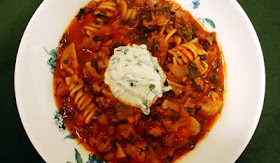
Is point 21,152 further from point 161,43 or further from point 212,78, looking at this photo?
point 212,78

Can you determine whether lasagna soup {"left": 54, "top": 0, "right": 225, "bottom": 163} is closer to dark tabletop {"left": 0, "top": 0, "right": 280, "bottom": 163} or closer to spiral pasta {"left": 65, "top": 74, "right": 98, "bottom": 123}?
spiral pasta {"left": 65, "top": 74, "right": 98, "bottom": 123}

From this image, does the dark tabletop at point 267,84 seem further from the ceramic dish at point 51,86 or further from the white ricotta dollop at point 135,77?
the white ricotta dollop at point 135,77

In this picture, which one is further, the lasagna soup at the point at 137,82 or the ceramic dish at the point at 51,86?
the lasagna soup at the point at 137,82

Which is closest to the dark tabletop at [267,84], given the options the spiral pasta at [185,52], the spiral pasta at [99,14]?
the spiral pasta at [99,14]

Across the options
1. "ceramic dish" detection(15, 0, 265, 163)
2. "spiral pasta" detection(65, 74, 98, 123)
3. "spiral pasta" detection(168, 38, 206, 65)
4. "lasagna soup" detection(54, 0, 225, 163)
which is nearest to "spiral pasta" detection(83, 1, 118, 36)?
"lasagna soup" detection(54, 0, 225, 163)

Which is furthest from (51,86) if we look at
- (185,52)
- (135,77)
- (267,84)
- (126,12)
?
(267,84)

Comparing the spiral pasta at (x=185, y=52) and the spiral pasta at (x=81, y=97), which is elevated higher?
the spiral pasta at (x=185, y=52)
